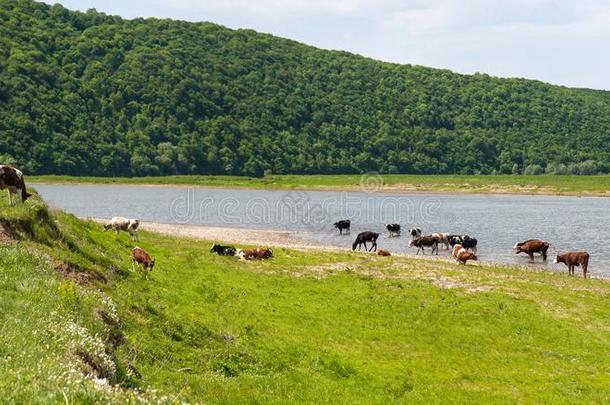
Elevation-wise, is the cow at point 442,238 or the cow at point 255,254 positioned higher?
the cow at point 255,254

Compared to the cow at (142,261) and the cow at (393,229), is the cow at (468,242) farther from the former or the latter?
the cow at (142,261)

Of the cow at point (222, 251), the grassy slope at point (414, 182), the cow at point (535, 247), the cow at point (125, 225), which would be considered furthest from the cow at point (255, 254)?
the grassy slope at point (414, 182)

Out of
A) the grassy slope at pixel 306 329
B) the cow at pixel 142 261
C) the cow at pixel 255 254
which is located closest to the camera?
the grassy slope at pixel 306 329

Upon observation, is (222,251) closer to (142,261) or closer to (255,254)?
(255,254)

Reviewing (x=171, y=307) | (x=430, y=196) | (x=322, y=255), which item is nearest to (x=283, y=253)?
(x=322, y=255)

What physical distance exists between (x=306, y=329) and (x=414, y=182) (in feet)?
515

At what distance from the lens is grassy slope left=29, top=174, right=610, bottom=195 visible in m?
152

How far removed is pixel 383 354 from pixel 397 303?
6354mm

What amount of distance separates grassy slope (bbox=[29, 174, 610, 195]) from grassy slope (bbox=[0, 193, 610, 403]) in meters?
129

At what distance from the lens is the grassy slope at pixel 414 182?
152250mm

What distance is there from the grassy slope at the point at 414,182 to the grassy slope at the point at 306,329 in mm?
128788

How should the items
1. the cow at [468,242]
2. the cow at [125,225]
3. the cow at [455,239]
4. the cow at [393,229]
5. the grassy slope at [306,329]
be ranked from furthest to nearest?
the cow at [393,229] → the cow at [455,239] → the cow at [468,242] → the cow at [125,225] → the grassy slope at [306,329]

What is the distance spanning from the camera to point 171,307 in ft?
66.5

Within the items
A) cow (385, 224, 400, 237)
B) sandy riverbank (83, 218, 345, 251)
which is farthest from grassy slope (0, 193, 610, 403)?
cow (385, 224, 400, 237)
